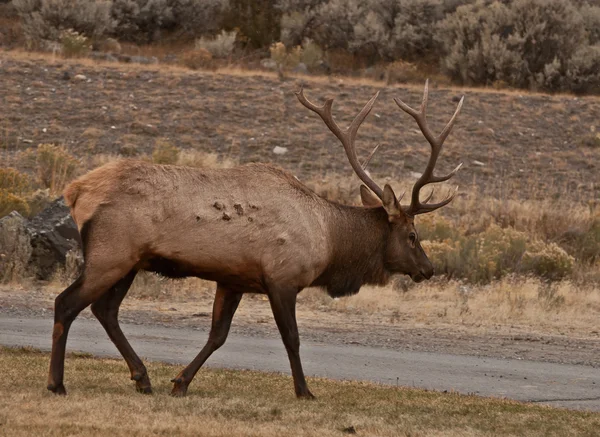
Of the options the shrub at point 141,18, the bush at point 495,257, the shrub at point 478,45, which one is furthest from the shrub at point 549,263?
the shrub at point 141,18

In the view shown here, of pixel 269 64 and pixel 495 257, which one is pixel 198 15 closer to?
pixel 269 64

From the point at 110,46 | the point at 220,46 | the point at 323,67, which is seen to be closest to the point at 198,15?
the point at 220,46

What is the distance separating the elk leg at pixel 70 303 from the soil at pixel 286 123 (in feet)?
52.8

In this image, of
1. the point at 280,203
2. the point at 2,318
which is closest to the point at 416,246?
the point at 280,203

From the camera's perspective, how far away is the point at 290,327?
9836 mm

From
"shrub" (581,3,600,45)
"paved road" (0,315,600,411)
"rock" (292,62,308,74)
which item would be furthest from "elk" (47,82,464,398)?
"shrub" (581,3,600,45)

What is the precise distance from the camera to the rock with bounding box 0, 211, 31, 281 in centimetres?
1772

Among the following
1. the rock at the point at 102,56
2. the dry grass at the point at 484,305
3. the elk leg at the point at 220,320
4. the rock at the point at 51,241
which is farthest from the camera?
the rock at the point at 102,56

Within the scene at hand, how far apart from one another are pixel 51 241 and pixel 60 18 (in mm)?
20007

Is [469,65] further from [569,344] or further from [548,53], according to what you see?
[569,344]

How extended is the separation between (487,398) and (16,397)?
3964mm

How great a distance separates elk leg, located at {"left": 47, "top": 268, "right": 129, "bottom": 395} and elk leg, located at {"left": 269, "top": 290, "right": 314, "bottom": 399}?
1255mm

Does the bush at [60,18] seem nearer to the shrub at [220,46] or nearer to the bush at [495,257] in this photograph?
the shrub at [220,46]

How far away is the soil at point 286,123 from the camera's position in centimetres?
2638
